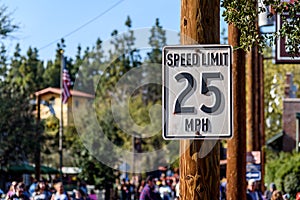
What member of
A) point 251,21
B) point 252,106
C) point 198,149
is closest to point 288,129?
point 252,106

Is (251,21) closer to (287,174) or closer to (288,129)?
(287,174)

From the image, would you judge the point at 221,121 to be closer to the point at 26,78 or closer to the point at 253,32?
the point at 253,32

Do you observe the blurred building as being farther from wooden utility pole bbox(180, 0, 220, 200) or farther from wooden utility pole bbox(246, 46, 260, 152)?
wooden utility pole bbox(180, 0, 220, 200)

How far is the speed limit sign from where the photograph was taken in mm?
6363

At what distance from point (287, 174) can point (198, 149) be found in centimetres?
2937

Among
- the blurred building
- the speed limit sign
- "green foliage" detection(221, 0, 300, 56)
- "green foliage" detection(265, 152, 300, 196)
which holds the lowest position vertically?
"green foliage" detection(265, 152, 300, 196)

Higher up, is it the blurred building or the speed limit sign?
the speed limit sign

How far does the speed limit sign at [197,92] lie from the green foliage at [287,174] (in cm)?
2795

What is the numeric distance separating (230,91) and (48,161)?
81221 mm

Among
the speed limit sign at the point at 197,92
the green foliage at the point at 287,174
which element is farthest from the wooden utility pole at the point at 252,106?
the speed limit sign at the point at 197,92

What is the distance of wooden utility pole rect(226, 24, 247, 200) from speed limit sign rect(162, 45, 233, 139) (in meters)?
7.77

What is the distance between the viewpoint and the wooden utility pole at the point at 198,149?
672 cm

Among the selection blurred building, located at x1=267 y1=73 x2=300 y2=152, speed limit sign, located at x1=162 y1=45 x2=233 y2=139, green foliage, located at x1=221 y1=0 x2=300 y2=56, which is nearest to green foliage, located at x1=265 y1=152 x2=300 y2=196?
blurred building, located at x1=267 y1=73 x2=300 y2=152

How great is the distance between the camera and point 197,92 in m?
6.39
